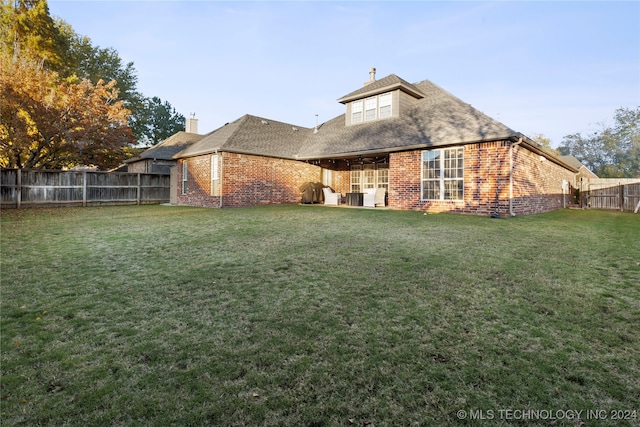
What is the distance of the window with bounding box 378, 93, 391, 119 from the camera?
50.5ft

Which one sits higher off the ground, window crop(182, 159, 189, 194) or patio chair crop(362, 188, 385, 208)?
window crop(182, 159, 189, 194)

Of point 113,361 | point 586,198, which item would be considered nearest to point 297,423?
point 113,361

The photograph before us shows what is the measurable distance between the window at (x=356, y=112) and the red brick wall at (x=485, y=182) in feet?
14.3

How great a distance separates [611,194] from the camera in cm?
1862

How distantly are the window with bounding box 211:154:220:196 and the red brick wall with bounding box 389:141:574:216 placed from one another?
8104mm

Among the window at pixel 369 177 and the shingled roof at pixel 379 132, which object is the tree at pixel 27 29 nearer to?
the shingled roof at pixel 379 132

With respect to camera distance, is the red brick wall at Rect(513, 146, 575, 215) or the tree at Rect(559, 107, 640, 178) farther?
the tree at Rect(559, 107, 640, 178)

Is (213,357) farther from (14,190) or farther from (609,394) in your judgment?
(14,190)

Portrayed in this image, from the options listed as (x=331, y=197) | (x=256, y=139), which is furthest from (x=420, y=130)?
(x=256, y=139)

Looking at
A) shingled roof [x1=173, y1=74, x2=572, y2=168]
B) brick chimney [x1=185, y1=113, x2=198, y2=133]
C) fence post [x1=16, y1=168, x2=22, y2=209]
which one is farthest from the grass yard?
brick chimney [x1=185, y1=113, x2=198, y2=133]

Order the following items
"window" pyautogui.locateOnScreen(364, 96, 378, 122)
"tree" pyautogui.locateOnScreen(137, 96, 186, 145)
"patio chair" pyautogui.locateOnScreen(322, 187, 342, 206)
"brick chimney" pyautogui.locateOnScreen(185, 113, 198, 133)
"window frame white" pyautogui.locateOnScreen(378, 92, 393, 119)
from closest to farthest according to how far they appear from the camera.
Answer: "window frame white" pyautogui.locateOnScreen(378, 92, 393, 119) < "window" pyautogui.locateOnScreen(364, 96, 378, 122) < "patio chair" pyautogui.locateOnScreen(322, 187, 342, 206) < "brick chimney" pyautogui.locateOnScreen(185, 113, 198, 133) < "tree" pyautogui.locateOnScreen(137, 96, 186, 145)

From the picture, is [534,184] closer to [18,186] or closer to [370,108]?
[370,108]

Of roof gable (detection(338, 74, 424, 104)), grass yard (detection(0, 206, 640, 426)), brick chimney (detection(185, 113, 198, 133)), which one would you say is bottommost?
grass yard (detection(0, 206, 640, 426))

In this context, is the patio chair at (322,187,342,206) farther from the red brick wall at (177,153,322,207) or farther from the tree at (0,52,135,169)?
the tree at (0,52,135,169)
